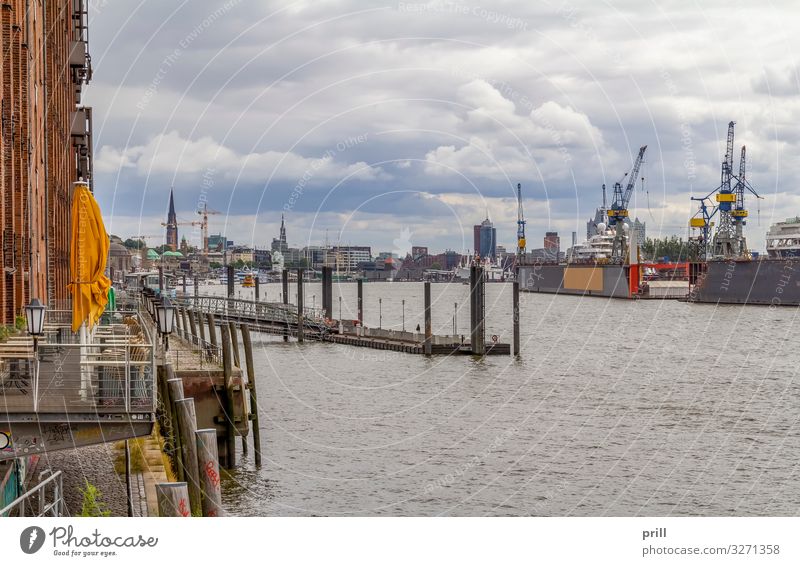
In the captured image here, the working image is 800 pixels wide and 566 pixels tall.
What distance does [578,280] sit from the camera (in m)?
173

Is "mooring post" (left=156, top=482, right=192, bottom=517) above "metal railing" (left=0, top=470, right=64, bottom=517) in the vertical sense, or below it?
above

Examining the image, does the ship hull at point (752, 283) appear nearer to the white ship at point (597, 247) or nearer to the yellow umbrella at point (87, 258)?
the white ship at point (597, 247)

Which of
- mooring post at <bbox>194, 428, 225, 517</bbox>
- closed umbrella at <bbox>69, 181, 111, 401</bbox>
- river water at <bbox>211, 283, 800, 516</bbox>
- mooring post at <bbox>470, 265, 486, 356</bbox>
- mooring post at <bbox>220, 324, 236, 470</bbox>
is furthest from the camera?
mooring post at <bbox>470, 265, 486, 356</bbox>

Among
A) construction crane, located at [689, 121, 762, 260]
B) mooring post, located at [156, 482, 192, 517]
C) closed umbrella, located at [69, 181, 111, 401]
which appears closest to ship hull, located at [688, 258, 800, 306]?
construction crane, located at [689, 121, 762, 260]

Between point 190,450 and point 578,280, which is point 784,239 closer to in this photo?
point 578,280

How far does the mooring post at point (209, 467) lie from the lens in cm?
1465

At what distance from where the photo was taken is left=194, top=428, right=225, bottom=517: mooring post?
14648mm

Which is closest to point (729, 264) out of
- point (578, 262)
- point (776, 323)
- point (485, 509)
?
point (776, 323)

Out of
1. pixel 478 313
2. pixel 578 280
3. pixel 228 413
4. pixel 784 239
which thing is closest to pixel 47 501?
pixel 228 413

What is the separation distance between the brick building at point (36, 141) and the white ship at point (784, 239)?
11383cm

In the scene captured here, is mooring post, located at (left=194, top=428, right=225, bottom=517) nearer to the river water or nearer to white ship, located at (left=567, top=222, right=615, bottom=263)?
the river water

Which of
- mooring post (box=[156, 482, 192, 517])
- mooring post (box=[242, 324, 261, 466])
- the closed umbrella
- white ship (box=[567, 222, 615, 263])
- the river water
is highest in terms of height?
white ship (box=[567, 222, 615, 263])

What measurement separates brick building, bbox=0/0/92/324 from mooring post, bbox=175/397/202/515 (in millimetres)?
5782

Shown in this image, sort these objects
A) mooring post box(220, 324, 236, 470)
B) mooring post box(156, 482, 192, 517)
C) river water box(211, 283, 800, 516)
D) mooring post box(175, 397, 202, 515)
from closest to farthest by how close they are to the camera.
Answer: mooring post box(156, 482, 192, 517), mooring post box(175, 397, 202, 515), river water box(211, 283, 800, 516), mooring post box(220, 324, 236, 470)
